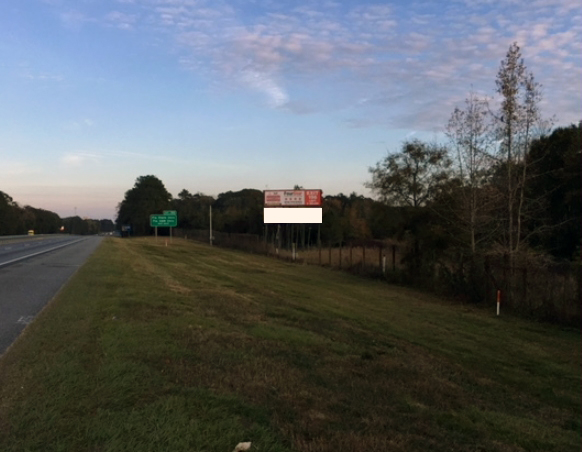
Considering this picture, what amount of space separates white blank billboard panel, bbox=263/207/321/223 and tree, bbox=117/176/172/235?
77.8 m

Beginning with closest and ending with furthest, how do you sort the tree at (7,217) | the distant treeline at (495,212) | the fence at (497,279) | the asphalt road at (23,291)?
the asphalt road at (23,291) < the fence at (497,279) < the distant treeline at (495,212) < the tree at (7,217)

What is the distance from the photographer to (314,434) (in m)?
4.95

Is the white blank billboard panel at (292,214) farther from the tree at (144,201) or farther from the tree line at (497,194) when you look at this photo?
the tree at (144,201)

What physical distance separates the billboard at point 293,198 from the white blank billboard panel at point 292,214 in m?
1.69

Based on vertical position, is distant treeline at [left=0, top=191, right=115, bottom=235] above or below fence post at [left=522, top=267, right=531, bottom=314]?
above

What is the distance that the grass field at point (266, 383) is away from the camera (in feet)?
16.0

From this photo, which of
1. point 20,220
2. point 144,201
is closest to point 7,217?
point 20,220

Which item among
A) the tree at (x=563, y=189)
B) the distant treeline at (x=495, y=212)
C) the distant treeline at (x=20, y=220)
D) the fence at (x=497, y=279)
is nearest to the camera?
the fence at (x=497, y=279)

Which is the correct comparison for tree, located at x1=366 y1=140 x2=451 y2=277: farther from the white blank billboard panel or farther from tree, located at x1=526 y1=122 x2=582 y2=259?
the white blank billboard panel

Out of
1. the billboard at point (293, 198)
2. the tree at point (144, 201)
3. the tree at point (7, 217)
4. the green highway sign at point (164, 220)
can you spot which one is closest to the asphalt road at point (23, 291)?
the billboard at point (293, 198)

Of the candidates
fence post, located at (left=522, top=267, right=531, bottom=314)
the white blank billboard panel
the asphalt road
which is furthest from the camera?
the white blank billboard panel

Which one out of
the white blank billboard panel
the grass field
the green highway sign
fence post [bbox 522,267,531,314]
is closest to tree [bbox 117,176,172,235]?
the green highway sign

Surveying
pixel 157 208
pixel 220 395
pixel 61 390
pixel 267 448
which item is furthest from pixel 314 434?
pixel 157 208

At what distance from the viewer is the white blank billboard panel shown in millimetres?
54094
